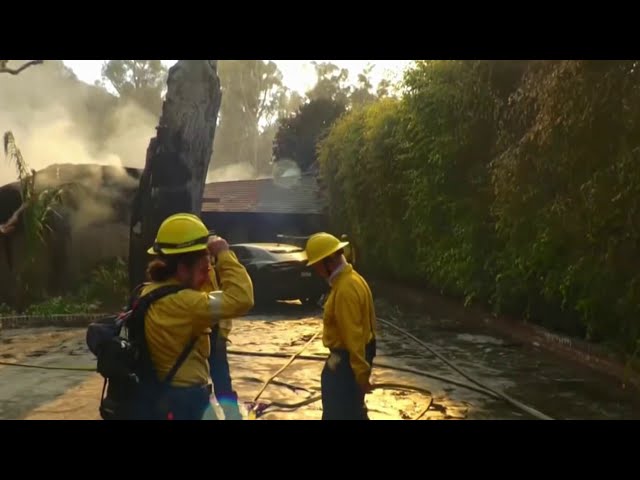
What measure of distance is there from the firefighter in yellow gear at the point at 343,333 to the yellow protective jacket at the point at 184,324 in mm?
1161

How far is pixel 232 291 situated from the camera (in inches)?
128

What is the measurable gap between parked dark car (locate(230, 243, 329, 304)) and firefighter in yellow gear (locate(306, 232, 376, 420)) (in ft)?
34.6

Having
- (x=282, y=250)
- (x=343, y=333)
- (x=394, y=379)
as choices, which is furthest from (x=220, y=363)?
(x=282, y=250)

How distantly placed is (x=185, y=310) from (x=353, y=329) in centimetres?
146

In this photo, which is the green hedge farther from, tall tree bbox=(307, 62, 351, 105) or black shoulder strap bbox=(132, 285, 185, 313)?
tall tree bbox=(307, 62, 351, 105)

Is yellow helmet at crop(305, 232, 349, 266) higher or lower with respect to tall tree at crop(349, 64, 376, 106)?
lower

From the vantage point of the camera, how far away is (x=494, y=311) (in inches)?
448

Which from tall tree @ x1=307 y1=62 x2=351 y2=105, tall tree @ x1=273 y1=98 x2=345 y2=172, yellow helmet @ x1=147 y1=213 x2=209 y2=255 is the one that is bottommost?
yellow helmet @ x1=147 y1=213 x2=209 y2=255

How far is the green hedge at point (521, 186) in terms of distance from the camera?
7.06 metres

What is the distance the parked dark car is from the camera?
49.6 ft

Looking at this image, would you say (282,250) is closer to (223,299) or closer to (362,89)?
(223,299)

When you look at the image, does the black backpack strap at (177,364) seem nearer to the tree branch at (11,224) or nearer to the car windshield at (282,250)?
the car windshield at (282,250)

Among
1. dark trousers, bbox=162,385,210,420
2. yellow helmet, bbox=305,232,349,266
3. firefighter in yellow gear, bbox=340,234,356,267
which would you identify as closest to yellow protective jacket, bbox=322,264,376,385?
yellow helmet, bbox=305,232,349,266

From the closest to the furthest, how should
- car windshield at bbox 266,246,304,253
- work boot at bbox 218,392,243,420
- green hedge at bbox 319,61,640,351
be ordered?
work boot at bbox 218,392,243,420 → green hedge at bbox 319,61,640,351 → car windshield at bbox 266,246,304,253
